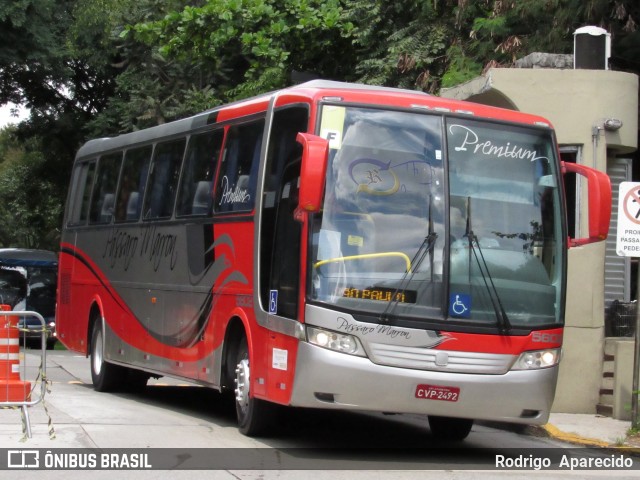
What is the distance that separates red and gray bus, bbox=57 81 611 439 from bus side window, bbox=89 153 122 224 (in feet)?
16.5

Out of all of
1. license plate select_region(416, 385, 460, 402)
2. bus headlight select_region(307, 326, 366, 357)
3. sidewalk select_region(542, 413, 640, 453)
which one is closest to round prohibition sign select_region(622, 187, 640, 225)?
sidewalk select_region(542, 413, 640, 453)

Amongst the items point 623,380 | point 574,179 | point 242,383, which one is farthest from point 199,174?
point 623,380

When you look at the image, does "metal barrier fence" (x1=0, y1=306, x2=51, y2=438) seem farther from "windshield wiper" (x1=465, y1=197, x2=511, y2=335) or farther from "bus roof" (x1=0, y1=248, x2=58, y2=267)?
"bus roof" (x1=0, y1=248, x2=58, y2=267)

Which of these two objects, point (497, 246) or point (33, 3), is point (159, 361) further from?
point (33, 3)

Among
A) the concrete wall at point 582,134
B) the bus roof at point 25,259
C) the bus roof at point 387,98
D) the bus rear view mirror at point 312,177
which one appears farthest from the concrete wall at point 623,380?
the bus roof at point 25,259

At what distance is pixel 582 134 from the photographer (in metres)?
15.1

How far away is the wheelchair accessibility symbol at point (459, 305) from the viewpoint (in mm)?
10242

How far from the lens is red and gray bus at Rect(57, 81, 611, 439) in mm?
10070

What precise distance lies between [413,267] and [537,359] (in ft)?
5.02

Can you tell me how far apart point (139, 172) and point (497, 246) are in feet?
23.1

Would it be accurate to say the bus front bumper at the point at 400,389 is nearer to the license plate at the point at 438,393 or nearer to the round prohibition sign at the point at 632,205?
the license plate at the point at 438,393

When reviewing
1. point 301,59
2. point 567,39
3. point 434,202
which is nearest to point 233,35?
point 301,59

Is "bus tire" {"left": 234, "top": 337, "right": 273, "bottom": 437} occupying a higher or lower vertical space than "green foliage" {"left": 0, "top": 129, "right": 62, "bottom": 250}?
lower

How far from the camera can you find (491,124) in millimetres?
11047
